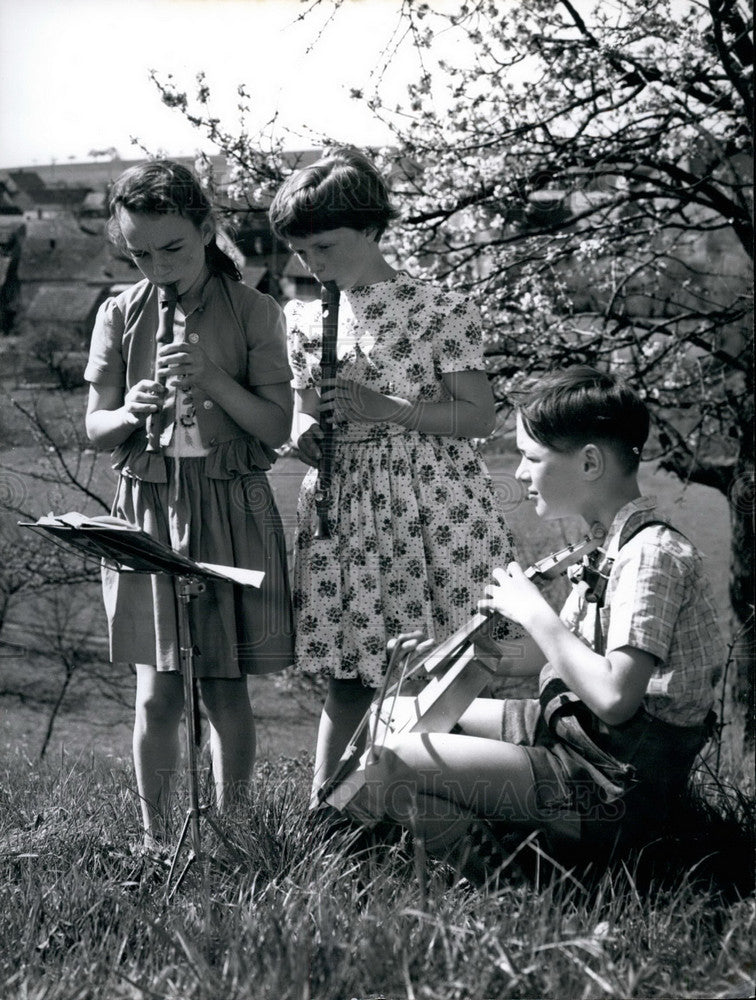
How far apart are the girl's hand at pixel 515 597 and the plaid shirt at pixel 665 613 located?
6.8 inches

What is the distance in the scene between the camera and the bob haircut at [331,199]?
3.07 m

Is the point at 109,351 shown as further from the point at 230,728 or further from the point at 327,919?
the point at 327,919

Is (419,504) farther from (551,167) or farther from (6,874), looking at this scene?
(551,167)

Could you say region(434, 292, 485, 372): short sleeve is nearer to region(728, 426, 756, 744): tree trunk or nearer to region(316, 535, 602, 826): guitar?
region(316, 535, 602, 826): guitar

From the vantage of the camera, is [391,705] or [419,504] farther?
[419,504]

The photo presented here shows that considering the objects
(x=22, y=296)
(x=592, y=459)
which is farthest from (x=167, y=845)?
(x=22, y=296)

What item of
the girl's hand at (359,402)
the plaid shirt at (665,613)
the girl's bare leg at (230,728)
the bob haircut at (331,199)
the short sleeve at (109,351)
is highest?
the bob haircut at (331,199)

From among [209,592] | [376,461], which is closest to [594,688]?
[376,461]

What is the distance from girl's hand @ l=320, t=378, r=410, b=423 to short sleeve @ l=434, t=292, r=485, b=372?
0.59 ft

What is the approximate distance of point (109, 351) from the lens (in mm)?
3193

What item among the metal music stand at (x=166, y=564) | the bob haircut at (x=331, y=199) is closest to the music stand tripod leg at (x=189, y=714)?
the metal music stand at (x=166, y=564)

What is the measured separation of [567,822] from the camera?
2539 millimetres

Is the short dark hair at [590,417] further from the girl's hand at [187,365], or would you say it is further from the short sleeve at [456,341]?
the girl's hand at [187,365]

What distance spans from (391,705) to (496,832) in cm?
37
